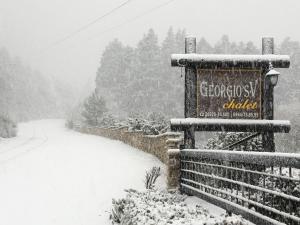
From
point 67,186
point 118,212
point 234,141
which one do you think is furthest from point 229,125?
point 67,186

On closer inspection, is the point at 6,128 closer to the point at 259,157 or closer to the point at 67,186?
the point at 67,186

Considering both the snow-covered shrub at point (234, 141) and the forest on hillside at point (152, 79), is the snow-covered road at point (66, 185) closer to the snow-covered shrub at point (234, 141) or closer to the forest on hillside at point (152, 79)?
the snow-covered shrub at point (234, 141)

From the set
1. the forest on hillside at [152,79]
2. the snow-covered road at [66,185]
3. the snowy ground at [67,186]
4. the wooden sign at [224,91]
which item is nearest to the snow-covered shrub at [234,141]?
the snowy ground at [67,186]

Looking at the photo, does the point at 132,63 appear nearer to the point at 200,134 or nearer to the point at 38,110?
the point at 200,134

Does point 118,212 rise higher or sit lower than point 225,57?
lower

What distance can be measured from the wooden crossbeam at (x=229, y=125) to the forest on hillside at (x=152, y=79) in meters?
53.6

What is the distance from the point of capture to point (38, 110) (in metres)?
116

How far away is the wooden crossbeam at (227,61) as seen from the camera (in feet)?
39.7

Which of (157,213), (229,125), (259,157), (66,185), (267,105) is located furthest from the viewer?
(66,185)

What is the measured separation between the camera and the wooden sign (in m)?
12.3

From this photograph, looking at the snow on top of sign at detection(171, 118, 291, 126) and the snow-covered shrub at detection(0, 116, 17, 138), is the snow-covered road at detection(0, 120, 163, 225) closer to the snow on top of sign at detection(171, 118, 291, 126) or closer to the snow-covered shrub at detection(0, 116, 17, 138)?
the snow on top of sign at detection(171, 118, 291, 126)

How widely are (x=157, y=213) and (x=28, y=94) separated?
4294 inches

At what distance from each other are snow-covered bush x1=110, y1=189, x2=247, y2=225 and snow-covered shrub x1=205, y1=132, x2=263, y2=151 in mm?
5602

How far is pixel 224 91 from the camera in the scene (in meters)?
12.3
